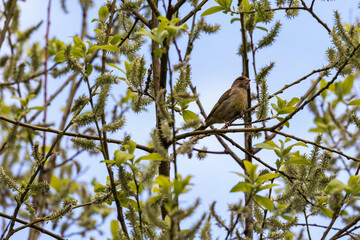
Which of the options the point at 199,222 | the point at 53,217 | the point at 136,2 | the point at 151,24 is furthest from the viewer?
the point at 151,24

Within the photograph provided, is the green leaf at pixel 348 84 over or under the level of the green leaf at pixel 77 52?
under

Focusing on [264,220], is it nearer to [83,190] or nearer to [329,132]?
[329,132]

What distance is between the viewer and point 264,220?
136 inches

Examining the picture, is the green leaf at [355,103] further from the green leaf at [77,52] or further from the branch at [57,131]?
the green leaf at [77,52]

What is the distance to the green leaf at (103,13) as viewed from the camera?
378 cm

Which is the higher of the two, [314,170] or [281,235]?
[314,170]

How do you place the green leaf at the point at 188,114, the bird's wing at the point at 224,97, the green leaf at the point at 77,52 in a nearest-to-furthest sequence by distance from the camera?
the green leaf at the point at 77,52
the green leaf at the point at 188,114
the bird's wing at the point at 224,97

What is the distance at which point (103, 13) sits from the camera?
3807 millimetres

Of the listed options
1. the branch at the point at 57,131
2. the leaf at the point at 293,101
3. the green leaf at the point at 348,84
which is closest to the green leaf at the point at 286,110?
the leaf at the point at 293,101

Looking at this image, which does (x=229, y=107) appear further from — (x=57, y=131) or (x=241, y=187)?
(x=241, y=187)

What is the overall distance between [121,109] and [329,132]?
4.39m

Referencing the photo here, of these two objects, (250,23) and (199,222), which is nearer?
(199,222)

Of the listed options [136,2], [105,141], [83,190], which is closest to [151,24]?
[136,2]

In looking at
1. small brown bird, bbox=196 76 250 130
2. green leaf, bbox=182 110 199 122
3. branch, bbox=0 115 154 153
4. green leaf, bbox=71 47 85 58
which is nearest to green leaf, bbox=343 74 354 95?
green leaf, bbox=182 110 199 122
